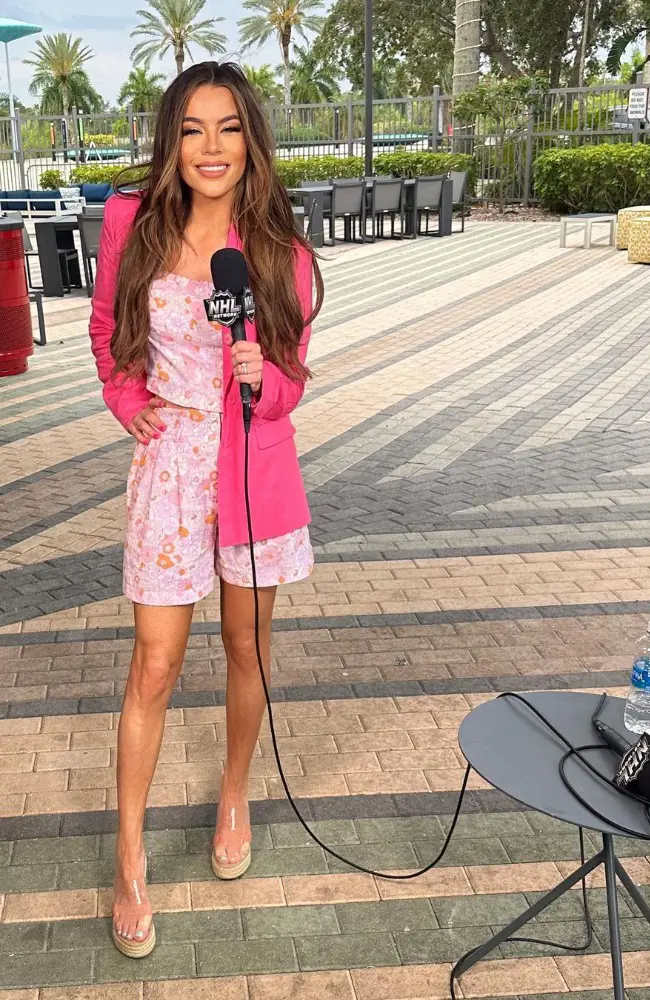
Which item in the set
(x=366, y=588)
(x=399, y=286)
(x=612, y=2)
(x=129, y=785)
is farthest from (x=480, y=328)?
(x=612, y=2)

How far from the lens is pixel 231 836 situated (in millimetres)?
2830

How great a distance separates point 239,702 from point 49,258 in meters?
11.5

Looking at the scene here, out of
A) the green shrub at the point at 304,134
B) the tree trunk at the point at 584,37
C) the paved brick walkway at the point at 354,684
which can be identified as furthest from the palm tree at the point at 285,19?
the paved brick walkway at the point at 354,684

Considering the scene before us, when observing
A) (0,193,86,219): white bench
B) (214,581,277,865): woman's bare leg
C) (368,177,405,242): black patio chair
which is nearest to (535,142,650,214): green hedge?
(368,177,405,242): black patio chair

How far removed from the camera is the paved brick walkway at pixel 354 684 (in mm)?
2549

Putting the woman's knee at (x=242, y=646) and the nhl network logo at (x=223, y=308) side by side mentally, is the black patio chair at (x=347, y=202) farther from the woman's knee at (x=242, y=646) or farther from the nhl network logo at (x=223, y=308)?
the nhl network logo at (x=223, y=308)

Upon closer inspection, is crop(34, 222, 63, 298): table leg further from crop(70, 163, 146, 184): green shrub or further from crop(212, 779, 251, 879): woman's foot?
crop(70, 163, 146, 184): green shrub

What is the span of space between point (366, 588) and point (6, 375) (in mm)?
5446

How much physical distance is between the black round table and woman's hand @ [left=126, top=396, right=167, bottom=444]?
0.95 m

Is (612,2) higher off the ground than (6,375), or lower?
higher

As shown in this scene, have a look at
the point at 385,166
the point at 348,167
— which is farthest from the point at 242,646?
the point at 348,167

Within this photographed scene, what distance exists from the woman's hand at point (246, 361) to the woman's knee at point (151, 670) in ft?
2.28

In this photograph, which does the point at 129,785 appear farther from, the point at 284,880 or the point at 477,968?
the point at 477,968

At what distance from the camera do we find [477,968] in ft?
8.18
